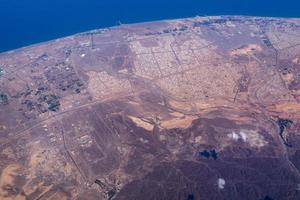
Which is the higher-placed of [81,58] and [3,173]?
[81,58]

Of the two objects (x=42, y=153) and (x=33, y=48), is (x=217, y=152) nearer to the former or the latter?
(x=42, y=153)

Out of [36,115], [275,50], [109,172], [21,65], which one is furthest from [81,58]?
[275,50]

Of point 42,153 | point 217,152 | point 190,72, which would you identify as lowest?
point 217,152

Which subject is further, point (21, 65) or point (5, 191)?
point (21, 65)

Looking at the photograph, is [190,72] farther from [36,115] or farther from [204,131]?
[36,115]

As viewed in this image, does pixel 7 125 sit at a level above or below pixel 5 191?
above

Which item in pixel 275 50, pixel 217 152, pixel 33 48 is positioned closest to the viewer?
pixel 217 152

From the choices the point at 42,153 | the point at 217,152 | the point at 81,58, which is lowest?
the point at 217,152

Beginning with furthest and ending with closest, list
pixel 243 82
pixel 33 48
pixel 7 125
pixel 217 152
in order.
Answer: pixel 33 48
pixel 243 82
pixel 7 125
pixel 217 152

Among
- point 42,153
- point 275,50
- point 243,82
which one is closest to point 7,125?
point 42,153
